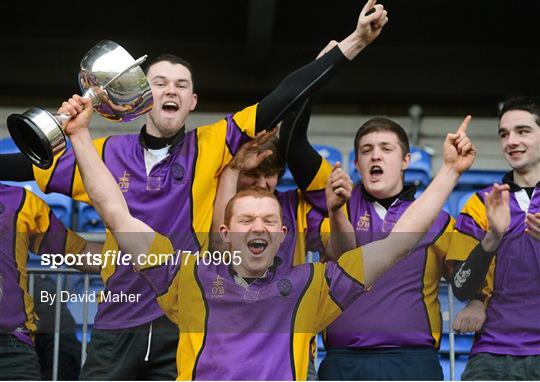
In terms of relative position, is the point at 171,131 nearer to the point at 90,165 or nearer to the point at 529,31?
the point at 90,165

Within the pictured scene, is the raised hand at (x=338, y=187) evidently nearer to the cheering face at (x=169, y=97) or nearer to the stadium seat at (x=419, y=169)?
the cheering face at (x=169, y=97)

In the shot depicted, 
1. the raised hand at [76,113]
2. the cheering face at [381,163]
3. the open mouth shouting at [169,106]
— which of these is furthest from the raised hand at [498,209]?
the raised hand at [76,113]

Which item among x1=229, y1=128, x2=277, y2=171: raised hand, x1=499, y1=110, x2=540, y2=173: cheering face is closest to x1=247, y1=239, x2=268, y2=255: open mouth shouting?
x1=229, y1=128, x2=277, y2=171: raised hand

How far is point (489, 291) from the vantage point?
343 cm

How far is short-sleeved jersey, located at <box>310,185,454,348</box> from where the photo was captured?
11.1 ft

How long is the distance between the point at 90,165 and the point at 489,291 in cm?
134

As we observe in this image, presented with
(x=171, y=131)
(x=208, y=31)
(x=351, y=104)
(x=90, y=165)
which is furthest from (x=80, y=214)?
(x=90, y=165)

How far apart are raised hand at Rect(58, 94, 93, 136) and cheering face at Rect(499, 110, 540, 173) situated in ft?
4.94

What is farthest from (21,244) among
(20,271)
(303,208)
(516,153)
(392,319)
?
(516,153)

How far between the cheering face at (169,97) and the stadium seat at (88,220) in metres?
2.31

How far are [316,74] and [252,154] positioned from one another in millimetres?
386

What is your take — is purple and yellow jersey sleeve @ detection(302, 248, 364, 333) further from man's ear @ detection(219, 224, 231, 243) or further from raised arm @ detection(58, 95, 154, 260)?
raised arm @ detection(58, 95, 154, 260)

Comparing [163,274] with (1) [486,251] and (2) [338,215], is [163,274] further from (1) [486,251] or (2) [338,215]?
(1) [486,251]

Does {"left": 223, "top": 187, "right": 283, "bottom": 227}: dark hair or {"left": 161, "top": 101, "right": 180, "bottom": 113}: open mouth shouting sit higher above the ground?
{"left": 161, "top": 101, "right": 180, "bottom": 113}: open mouth shouting
